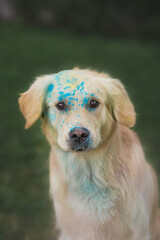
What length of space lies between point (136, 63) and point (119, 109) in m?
8.65

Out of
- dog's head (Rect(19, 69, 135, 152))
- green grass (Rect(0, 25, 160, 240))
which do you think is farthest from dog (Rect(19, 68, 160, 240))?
green grass (Rect(0, 25, 160, 240))

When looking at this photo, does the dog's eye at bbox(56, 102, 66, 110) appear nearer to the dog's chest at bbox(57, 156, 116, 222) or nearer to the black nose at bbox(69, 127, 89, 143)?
the black nose at bbox(69, 127, 89, 143)

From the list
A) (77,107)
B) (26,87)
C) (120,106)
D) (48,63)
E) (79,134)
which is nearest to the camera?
(79,134)

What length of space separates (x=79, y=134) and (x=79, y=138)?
0.13 ft

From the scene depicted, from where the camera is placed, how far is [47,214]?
4230mm

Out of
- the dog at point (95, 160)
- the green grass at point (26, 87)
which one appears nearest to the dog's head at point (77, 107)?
the dog at point (95, 160)

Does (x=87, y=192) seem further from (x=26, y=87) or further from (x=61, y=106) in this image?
(x=26, y=87)

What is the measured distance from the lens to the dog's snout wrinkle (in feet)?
8.15

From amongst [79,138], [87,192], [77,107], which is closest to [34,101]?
[77,107]

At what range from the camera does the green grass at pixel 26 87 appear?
13.8 ft

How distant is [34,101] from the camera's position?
9.04 feet

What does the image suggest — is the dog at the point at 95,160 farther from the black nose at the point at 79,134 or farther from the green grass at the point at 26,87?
the green grass at the point at 26,87

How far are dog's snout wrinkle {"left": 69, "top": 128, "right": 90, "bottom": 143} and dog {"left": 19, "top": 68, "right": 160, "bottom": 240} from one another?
10 centimetres

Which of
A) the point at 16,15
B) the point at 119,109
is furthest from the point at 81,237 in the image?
the point at 16,15
